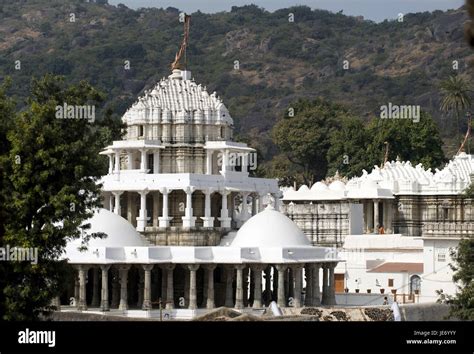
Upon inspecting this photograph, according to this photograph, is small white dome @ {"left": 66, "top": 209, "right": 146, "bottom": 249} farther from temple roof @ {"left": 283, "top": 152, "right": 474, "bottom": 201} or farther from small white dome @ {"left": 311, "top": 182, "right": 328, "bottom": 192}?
small white dome @ {"left": 311, "top": 182, "right": 328, "bottom": 192}

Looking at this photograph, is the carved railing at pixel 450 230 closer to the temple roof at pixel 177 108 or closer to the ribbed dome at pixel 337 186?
the temple roof at pixel 177 108

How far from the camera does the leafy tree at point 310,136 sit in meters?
171

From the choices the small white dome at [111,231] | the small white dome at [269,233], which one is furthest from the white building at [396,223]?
the small white dome at [111,231]

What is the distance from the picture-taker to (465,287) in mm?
60000

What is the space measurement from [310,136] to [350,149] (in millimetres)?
17392

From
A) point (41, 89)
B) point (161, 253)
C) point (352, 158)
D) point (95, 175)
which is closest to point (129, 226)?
point (161, 253)

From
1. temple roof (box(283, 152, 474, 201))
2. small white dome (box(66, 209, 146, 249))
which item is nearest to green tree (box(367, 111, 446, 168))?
temple roof (box(283, 152, 474, 201))

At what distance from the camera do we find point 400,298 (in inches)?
3214

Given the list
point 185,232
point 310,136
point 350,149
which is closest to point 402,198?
point 185,232

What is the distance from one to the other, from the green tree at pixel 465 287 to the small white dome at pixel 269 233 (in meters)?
13.3

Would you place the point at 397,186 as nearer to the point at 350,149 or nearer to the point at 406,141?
the point at 406,141

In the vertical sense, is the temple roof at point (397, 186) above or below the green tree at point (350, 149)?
below
